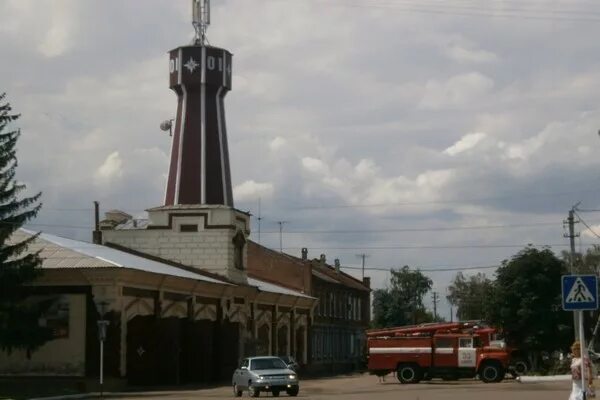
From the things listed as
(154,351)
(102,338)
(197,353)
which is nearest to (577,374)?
(102,338)

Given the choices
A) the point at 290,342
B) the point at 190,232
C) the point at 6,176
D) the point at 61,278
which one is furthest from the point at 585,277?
the point at 290,342

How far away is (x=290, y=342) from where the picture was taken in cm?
7288

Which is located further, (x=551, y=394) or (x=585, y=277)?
(x=551, y=394)

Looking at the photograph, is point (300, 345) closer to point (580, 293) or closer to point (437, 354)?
point (437, 354)

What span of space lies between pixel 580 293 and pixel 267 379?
68.6 feet

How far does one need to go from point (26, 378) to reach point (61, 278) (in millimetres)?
4357

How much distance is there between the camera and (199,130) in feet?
218

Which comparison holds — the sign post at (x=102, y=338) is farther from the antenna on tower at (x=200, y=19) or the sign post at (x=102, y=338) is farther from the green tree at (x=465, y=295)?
the green tree at (x=465, y=295)

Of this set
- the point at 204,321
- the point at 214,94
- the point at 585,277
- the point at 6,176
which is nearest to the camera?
the point at 585,277

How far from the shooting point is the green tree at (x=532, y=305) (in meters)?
58.3

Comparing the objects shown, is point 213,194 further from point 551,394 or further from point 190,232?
point 551,394

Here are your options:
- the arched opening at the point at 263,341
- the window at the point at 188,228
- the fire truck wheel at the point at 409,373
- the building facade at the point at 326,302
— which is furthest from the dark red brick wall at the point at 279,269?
the fire truck wheel at the point at 409,373

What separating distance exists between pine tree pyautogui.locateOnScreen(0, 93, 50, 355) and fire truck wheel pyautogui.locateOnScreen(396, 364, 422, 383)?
16492 millimetres

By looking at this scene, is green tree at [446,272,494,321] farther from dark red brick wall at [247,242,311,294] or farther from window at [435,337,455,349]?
window at [435,337,455,349]
